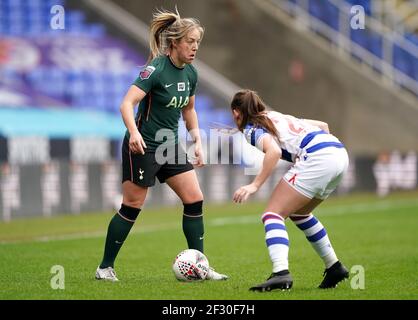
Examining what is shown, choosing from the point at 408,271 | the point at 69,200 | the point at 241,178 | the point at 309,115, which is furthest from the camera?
the point at 309,115

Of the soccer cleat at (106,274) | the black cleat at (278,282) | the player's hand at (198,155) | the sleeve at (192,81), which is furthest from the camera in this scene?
the player's hand at (198,155)

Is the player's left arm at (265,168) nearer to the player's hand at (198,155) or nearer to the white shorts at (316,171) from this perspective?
the white shorts at (316,171)

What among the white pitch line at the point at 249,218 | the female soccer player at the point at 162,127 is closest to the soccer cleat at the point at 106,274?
the female soccer player at the point at 162,127

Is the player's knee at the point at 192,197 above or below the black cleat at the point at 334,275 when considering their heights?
above

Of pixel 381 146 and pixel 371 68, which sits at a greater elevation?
pixel 371 68

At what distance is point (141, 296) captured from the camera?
23.7 feet

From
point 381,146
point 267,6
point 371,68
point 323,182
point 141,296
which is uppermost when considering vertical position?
point 267,6

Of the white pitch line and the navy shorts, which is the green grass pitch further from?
the navy shorts

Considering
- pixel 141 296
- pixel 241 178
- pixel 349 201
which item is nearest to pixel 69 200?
pixel 241 178

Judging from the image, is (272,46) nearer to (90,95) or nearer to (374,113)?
(374,113)

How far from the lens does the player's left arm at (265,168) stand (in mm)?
7215

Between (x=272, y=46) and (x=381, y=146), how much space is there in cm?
410

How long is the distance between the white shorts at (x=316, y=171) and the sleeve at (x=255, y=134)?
0.35 meters

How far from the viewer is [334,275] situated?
7.83 metres
